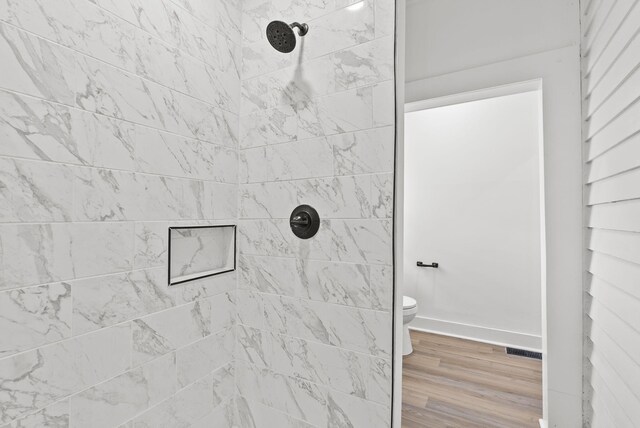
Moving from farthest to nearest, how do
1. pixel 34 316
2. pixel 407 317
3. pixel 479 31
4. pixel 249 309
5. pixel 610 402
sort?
pixel 407 317 < pixel 479 31 < pixel 249 309 < pixel 610 402 < pixel 34 316

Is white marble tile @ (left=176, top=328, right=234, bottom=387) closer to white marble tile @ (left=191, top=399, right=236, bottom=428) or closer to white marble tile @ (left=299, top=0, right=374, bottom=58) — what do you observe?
white marble tile @ (left=191, top=399, right=236, bottom=428)

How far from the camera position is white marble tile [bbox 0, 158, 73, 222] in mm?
753

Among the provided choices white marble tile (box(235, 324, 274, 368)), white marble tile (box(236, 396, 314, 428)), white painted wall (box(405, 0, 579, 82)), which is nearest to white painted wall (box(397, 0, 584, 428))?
white painted wall (box(405, 0, 579, 82))

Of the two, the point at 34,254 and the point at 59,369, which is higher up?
the point at 34,254

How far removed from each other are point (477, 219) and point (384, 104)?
2.53m

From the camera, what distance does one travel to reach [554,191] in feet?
5.36

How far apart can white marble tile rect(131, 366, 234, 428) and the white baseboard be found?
2618 millimetres

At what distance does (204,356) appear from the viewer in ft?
4.15

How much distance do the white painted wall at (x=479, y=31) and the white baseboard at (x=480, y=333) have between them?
2.53 m

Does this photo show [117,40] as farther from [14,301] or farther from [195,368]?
[195,368]

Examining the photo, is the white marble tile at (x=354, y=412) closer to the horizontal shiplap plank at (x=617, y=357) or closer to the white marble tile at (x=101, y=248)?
the horizontal shiplap plank at (x=617, y=357)

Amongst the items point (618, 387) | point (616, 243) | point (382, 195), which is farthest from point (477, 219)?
point (382, 195)

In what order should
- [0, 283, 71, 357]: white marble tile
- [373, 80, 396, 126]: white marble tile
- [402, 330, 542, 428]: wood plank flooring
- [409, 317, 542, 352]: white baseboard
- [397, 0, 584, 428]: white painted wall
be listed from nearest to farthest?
[0, 283, 71, 357]: white marble tile
[373, 80, 396, 126]: white marble tile
[397, 0, 584, 428]: white painted wall
[402, 330, 542, 428]: wood plank flooring
[409, 317, 542, 352]: white baseboard

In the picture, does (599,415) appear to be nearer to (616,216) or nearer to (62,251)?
(616,216)
